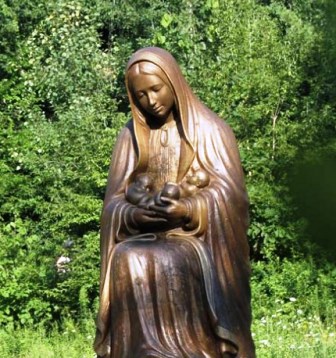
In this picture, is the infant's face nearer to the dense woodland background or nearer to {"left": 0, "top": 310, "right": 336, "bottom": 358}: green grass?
{"left": 0, "top": 310, "right": 336, "bottom": 358}: green grass

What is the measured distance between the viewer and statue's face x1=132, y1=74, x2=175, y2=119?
310 inches

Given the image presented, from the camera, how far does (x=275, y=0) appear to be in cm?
2333

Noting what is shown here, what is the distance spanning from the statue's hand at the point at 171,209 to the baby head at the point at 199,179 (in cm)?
21

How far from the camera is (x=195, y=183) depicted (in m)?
7.97

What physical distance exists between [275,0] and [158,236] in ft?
52.2

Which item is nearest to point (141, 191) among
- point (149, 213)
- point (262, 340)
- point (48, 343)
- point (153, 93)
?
point (149, 213)

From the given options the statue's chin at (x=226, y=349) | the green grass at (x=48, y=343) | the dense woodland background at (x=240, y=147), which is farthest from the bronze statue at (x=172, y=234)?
the dense woodland background at (x=240, y=147)

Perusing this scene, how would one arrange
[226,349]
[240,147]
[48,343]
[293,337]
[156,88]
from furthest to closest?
[240,147] → [48,343] → [293,337] → [156,88] → [226,349]

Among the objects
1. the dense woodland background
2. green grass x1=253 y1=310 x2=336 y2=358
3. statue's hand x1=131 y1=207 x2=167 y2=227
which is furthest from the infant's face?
the dense woodland background

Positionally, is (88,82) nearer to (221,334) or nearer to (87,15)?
(87,15)

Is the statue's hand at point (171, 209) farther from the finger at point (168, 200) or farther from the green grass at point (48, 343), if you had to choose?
the green grass at point (48, 343)

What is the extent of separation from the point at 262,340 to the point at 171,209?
387cm

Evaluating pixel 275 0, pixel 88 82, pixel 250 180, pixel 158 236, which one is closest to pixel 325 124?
pixel 250 180

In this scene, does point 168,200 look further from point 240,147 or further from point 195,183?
point 240,147
